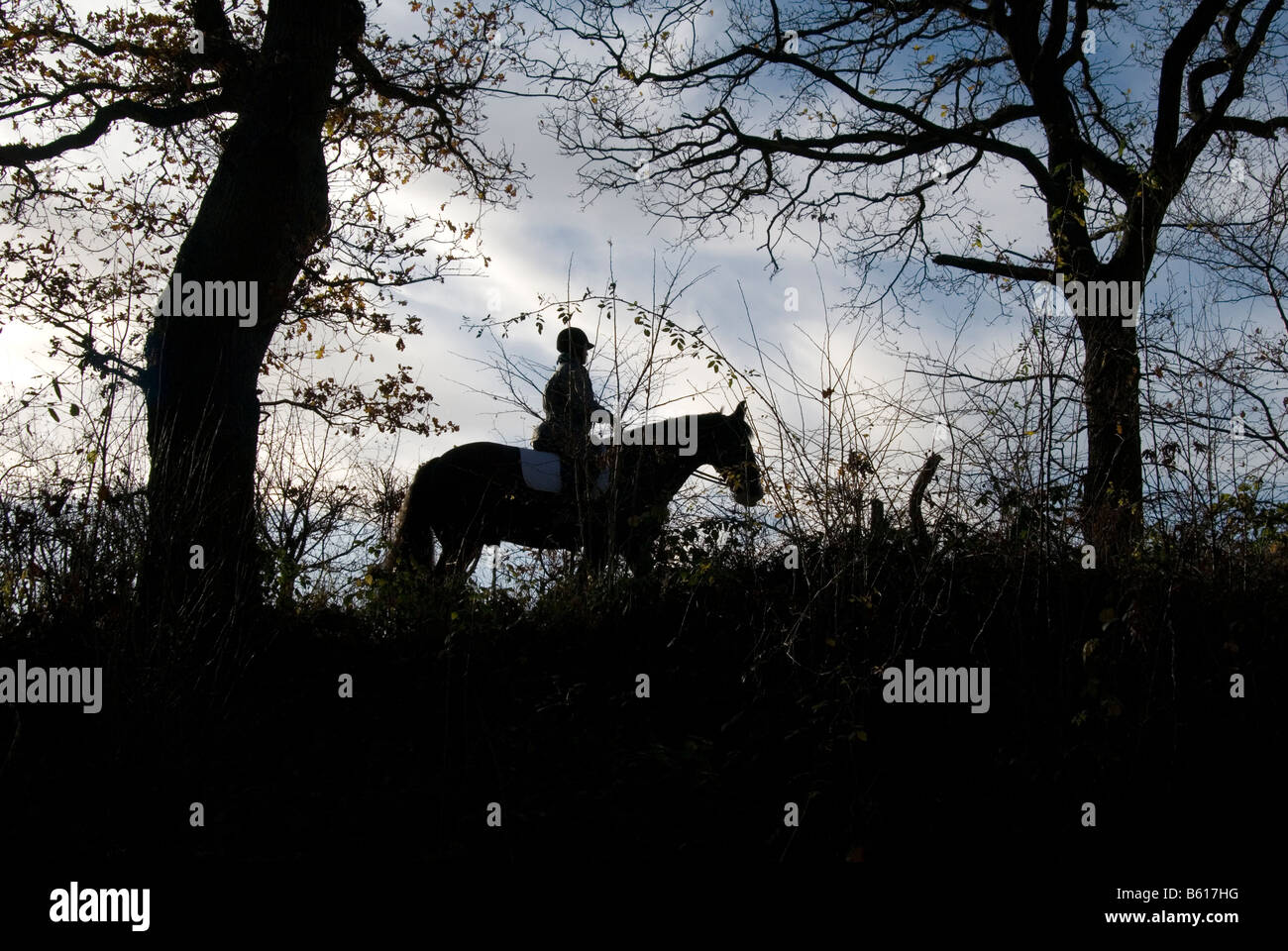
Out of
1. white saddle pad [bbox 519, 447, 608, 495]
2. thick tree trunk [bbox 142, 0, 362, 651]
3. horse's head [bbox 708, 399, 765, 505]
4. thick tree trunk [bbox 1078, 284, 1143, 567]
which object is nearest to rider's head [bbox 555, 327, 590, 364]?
white saddle pad [bbox 519, 447, 608, 495]

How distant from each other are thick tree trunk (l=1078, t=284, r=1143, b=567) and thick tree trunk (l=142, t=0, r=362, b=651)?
5608 mm

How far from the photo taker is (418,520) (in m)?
9.52

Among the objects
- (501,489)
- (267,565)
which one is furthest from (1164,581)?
(267,565)

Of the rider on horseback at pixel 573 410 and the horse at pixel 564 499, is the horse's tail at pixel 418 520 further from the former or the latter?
the rider on horseback at pixel 573 410

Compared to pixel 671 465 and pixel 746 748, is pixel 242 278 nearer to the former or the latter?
pixel 671 465

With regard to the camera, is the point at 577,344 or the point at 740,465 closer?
the point at 740,465

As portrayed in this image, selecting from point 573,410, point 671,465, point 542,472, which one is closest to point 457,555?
point 542,472

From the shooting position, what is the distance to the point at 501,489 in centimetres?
926

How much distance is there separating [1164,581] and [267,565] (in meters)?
6.19

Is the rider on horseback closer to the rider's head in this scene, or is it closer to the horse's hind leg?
the rider's head

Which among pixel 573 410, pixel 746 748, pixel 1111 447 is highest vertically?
pixel 573 410

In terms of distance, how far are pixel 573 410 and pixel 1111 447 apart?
13.2 feet
